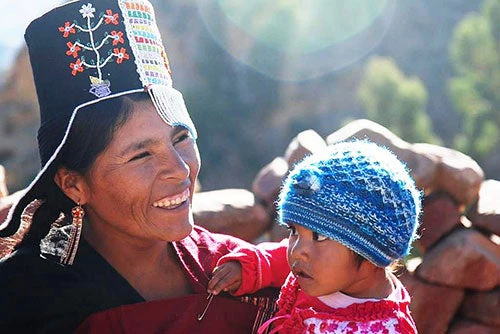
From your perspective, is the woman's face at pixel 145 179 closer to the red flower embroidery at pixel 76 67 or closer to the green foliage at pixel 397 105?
the red flower embroidery at pixel 76 67

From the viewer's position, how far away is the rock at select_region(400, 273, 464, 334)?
295cm

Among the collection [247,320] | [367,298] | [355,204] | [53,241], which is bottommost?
[247,320]

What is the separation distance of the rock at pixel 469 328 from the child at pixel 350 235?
4.39 ft

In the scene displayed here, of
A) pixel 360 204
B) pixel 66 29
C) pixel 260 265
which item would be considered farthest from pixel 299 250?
pixel 66 29

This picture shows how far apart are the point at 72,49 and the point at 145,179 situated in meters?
0.38

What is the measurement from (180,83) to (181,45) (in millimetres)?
1681

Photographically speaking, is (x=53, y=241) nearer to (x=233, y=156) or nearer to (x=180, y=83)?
(x=233, y=156)

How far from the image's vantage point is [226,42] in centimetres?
2047

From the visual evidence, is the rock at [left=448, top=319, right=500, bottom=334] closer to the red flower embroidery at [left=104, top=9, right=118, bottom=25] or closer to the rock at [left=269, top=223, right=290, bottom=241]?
the rock at [left=269, top=223, right=290, bottom=241]

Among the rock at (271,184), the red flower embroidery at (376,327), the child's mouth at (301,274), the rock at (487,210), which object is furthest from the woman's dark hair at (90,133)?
the rock at (487,210)

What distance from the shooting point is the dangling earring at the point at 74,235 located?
5.90 feet

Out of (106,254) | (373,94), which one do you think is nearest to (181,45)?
(373,94)

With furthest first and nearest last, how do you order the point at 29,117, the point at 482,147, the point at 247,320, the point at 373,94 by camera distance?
the point at 29,117
the point at 373,94
the point at 482,147
the point at 247,320

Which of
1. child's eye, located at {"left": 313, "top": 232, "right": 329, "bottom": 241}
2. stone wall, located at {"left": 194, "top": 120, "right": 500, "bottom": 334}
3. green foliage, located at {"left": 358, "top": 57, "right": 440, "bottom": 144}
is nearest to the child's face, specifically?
child's eye, located at {"left": 313, "top": 232, "right": 329, "bottom": 241}
